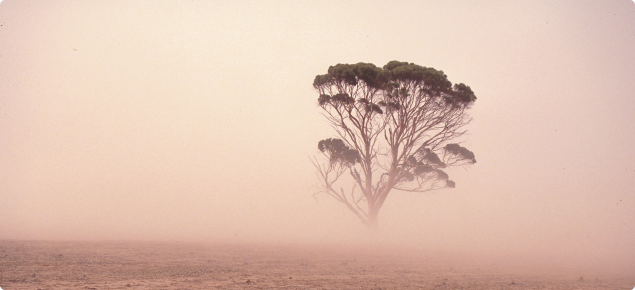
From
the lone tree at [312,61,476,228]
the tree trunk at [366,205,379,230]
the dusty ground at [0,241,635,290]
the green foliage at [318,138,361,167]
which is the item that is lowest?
the dusty ground at [0,241,635,290]

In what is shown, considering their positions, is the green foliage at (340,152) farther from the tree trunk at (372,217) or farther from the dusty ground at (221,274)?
the dusty ground at (221,274)

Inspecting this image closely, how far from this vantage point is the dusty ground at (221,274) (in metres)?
10.7

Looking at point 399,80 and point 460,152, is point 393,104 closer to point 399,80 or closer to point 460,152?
point 399,80

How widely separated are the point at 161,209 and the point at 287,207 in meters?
16.9

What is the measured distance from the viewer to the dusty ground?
10695mm

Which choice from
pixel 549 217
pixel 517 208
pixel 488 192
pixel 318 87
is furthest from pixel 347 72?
pixel 488 192

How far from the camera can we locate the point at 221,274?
12.8 meters

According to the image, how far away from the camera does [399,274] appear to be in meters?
15.3

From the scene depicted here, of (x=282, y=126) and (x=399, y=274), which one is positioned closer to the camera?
(x=399, y=274)

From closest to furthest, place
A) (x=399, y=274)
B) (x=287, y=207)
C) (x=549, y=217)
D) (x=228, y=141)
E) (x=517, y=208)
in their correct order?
(x=399, y=274) → (x=549, y=217) → (x=287, y=207) → (x=517, y=208) → (x=228, y=141)

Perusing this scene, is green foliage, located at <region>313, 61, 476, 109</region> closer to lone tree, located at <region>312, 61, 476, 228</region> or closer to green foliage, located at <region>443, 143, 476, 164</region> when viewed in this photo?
lone tree, located at <region>312, 61, 476, 228</region>

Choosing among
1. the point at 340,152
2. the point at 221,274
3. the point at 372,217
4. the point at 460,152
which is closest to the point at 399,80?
the point at 340,152

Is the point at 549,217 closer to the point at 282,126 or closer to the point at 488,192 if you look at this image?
the point at 488,192

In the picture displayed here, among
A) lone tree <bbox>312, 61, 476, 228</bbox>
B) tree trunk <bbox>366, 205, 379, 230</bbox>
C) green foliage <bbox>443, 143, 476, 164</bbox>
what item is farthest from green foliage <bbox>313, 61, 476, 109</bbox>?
tree trunk <bbox>366, 205, 379, 230</bbox>
